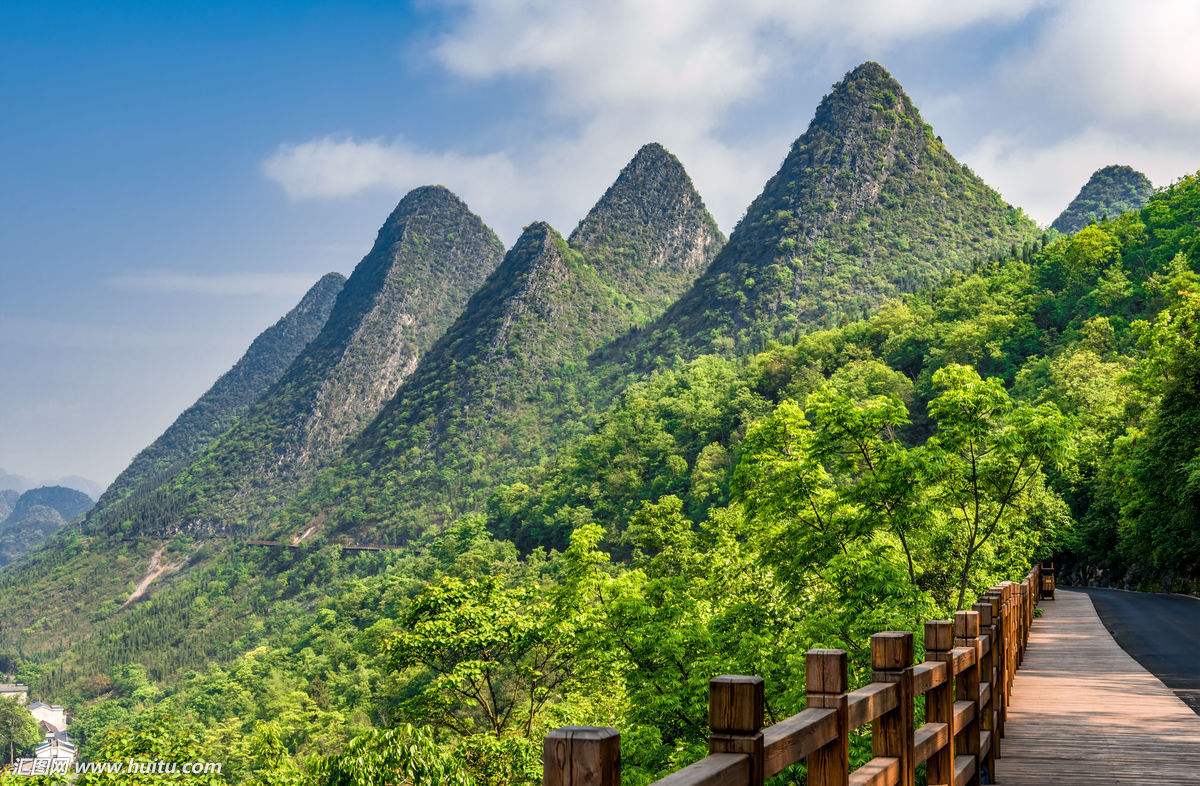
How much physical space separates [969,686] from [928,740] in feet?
5.14

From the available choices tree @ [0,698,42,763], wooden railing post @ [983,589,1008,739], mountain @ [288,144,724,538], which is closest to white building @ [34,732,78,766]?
tree @ [0,698,42,763]

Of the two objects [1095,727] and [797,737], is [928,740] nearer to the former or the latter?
[797,737]

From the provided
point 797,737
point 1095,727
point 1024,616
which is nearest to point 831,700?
point 797,737

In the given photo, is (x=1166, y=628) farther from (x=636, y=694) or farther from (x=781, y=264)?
(x=781, y=264)

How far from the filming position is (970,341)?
72.6 metres

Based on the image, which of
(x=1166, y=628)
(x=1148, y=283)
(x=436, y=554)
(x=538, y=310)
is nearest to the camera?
(x=1166, y=628)

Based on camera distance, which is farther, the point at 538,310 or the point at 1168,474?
the point at 538,310

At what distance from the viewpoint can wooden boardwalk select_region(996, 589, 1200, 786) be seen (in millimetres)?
5961

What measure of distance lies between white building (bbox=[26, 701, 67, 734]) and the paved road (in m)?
107

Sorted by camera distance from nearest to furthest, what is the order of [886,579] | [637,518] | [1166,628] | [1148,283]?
[886,579], [1166,628], [637,518], [1148,283]

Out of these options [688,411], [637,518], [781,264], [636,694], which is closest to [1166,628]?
[636,694]

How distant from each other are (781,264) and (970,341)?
83.0 meters

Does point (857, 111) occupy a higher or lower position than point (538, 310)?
higher

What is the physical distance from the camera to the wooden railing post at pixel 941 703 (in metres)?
4.47
